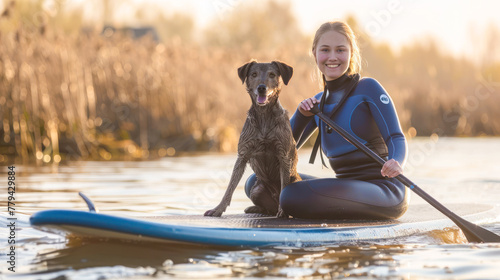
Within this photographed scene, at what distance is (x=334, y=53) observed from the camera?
5184 mm

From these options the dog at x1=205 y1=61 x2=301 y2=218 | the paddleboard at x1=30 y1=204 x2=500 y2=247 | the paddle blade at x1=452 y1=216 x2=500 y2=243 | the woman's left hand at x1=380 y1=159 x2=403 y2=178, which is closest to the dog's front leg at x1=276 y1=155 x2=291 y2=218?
the dog at x1=205 y1=61 x2=301 y2=218

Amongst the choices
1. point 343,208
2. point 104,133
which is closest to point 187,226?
point 343,208

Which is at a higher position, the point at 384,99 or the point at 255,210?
the point at 384,99

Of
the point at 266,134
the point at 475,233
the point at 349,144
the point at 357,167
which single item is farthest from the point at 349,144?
the point at 475,233

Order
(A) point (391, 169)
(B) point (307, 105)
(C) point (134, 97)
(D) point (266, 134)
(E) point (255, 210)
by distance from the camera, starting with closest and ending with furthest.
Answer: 1. (A) point (391, 169)
2. (D) point (266, 134)
3. (B) point (307, 105)
4. (E) point (255, 210)
5. (C) point (134, 97)

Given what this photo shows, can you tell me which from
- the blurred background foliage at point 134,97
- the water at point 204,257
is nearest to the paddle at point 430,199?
the water at point 204,257

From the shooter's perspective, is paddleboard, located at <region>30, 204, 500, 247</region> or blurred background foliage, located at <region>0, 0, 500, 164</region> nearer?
paddleboard, located at <region>30, 204, 500, 247</region>

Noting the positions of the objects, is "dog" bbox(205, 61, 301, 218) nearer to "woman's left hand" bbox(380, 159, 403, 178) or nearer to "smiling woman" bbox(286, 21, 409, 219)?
"smiling woman" bbox(286, 21, 409, 219)

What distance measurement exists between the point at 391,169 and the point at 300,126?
959 mm

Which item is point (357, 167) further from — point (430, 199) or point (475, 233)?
point (475, 233)

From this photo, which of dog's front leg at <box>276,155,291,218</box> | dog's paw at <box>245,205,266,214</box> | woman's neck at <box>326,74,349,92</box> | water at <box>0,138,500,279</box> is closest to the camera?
water at <box>0,138,500,279</box>

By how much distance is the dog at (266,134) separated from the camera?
4957 millimetres

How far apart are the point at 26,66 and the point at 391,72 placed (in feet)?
72.8

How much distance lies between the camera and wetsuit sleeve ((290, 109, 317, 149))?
547 centimetres
